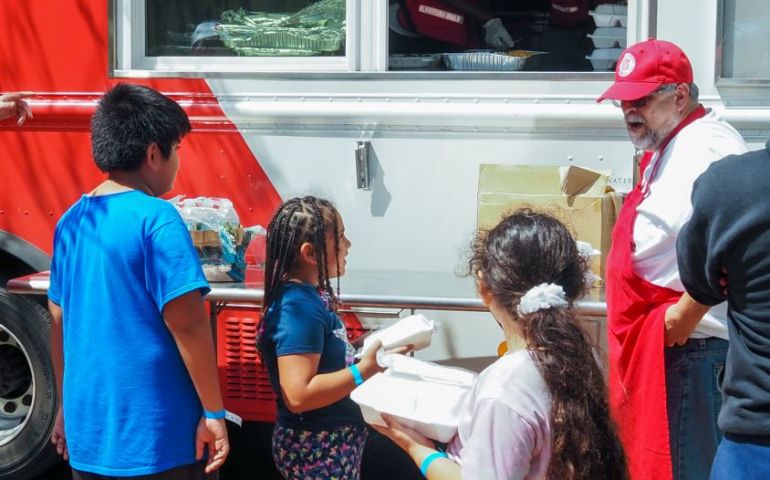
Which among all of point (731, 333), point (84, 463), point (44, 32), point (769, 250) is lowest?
point (84, 463)

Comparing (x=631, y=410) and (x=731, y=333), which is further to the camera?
(x=631, y=410)

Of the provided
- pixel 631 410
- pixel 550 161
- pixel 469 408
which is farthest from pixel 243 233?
pixel 469 408

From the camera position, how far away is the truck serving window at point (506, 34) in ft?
12.7

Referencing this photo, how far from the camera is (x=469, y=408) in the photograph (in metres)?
1.95

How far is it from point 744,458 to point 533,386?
51 centimetres

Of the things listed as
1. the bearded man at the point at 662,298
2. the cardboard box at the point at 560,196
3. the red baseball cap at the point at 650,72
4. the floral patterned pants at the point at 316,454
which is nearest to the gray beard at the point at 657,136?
the bearded man at the point at 662,298

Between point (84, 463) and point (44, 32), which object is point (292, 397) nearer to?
point (84, 463)

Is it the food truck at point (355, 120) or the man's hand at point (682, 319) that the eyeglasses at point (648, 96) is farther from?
the man's hand at point (682, 319)

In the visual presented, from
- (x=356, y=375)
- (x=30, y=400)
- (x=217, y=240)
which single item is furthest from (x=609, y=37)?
(x=30, y=400)

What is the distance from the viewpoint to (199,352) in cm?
249

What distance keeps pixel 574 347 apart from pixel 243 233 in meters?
2.00

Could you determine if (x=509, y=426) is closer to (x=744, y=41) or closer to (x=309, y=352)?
(x=309, y=352)

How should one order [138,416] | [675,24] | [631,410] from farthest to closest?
[675,24] → [631,410] → [138,416]

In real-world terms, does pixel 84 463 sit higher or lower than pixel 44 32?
lower
